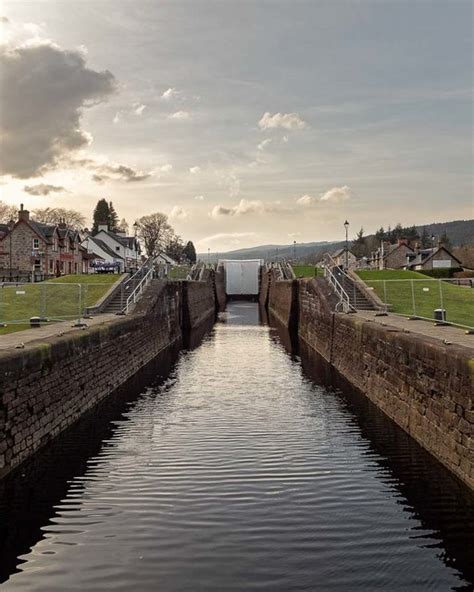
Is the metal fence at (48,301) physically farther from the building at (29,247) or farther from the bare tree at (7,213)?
the bare tree at (7,213)

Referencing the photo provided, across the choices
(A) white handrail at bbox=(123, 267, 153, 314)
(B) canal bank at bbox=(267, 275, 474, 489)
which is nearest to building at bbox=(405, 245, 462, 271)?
(A) white handrail at bbox=(123, 267, 153, 314)

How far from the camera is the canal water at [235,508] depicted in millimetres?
7320

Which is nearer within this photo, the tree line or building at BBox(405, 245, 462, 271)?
building at BBox(405, 245, 462, 271)

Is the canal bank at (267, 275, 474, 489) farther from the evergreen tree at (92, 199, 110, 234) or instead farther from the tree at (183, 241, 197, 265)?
the tree at (183, 241, 197, 265)

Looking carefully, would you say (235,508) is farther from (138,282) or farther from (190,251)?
(190,251)

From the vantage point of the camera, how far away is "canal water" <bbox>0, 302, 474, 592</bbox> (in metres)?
7.32

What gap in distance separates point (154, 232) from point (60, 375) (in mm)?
131828

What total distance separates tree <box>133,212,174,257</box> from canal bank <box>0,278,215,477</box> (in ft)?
382

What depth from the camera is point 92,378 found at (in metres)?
17.2

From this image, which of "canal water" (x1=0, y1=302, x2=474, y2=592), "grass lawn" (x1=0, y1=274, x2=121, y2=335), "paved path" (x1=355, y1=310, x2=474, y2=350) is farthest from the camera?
"grass lawn" (x1=0, y1=274, x2=121, y2=335)

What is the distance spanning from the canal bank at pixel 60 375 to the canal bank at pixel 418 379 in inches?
320

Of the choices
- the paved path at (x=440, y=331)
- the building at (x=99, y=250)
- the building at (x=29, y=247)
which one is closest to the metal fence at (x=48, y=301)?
the paved path at (x=440, y=331)

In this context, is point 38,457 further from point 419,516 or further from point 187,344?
point 187,344

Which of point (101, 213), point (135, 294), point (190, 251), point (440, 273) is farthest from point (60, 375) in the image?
point (190, 251)
